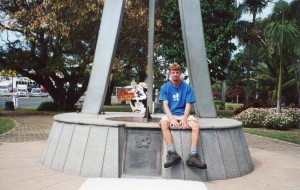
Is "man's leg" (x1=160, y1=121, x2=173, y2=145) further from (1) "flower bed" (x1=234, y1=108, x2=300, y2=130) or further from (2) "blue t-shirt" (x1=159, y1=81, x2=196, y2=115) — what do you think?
(1) "flower bed" (x1=234, y1=108, x2=300, y2=130)

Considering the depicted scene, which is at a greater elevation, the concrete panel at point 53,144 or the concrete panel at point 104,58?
the concrete panel at point 104,58

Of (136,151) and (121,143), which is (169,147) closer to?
(136,151)

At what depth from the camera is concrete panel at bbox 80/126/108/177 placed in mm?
6121

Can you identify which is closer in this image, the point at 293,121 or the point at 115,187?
the point at 115,187

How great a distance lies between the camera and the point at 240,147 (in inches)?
271

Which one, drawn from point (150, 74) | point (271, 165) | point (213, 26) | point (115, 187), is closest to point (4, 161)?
point (115, 187)

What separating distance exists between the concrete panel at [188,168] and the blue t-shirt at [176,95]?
19.5 inches

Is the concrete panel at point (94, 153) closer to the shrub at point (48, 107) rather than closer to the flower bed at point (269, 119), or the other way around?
the flower bed at point (269, 119)

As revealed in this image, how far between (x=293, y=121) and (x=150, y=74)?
11.5 metres

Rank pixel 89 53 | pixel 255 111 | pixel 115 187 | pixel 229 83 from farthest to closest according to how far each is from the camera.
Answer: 1. pixel 229 83
2. pixel 89 53
3. pixel 255 111
4. pixel 115 187

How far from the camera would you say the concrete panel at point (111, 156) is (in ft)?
19.7

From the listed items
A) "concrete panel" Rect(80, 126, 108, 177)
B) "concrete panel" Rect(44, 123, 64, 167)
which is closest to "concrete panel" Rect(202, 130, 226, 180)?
"concrete panel" Rect(80, 126, 108, 177)

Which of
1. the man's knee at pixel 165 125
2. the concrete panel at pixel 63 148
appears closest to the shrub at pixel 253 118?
the man's knee at pixel 165 125

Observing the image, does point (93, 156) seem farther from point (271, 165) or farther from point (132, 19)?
point (132, 19)
